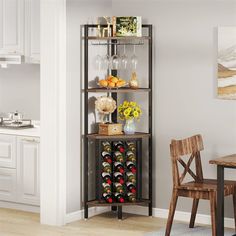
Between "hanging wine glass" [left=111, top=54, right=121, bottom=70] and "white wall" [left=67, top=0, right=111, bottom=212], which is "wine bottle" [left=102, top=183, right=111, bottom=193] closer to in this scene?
"white wall" [left=67, top=0, right=111, bottom=212]

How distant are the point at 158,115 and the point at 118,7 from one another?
1136 mm

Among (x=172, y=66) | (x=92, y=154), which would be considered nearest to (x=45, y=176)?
(x=92, y=154)

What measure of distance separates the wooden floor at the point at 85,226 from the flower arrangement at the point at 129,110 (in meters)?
0.97

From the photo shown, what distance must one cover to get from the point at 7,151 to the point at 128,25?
1740mm

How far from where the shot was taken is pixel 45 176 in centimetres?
638

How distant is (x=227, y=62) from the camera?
20.5 feet

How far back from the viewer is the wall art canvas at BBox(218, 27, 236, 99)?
6199mm

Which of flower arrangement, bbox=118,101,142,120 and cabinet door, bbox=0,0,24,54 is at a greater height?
cabinet door, bbox=0,0,24,54

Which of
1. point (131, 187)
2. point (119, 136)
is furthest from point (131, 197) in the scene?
point (119, 136)

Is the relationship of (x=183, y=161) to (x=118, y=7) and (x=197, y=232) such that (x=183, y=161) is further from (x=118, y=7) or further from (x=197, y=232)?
(x=118, y=7)

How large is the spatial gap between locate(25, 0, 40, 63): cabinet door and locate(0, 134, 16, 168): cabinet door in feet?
2.66

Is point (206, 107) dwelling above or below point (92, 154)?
above

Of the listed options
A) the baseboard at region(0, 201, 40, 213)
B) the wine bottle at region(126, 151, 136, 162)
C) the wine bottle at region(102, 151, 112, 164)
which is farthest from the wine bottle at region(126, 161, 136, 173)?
the baseboard at region(0, 201, 40, 213)

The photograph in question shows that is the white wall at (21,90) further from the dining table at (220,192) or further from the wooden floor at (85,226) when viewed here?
the dining table at (220,192)
